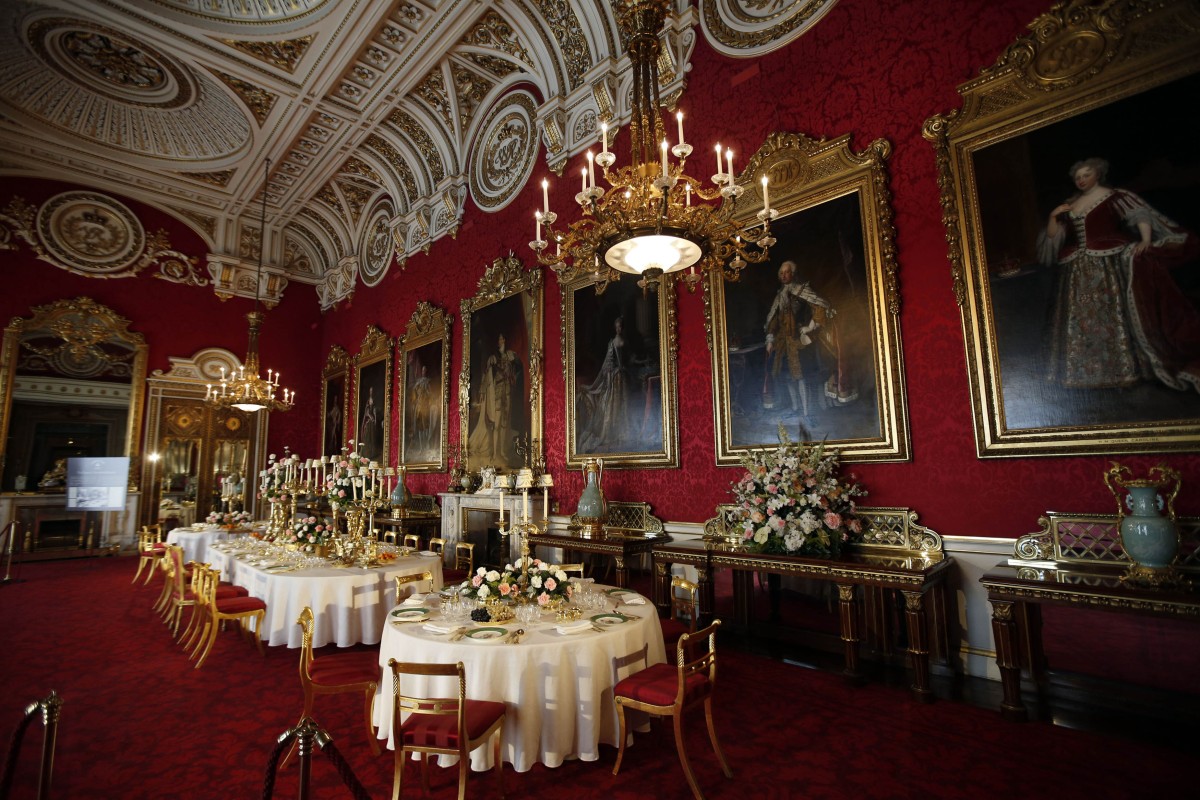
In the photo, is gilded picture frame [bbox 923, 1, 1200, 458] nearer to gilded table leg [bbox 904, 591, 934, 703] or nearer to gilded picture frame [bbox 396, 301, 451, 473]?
gilded table leg [bbox 904, 591, 934, 703]

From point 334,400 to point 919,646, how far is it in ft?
43.1

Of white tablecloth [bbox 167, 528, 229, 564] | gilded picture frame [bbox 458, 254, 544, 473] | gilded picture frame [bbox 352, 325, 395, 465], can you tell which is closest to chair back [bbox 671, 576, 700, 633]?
gilded picture frame [bbox 458, 254, 544, 473]

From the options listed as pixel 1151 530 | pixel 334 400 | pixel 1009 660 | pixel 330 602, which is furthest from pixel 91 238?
pixel 1151 530

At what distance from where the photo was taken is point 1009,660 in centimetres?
338

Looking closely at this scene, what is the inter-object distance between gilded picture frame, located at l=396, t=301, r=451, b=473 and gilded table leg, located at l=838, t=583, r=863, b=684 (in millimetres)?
7021

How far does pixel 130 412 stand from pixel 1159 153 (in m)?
15.8

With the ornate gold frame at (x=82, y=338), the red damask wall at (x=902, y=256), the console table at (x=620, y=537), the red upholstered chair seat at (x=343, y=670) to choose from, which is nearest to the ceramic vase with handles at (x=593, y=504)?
the console table at (x=620, y=537)

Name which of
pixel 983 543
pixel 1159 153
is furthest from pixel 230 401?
pixel 1159 153

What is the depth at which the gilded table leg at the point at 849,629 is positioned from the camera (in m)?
4.04

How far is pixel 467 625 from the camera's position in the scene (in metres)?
3.24

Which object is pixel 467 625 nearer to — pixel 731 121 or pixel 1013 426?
pixel 1013 426

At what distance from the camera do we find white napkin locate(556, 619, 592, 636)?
3.12 meters

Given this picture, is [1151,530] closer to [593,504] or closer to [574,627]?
[574,627]

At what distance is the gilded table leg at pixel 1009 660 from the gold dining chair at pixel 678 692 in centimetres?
184
